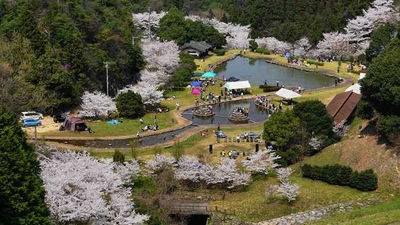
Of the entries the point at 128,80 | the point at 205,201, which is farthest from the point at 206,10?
the point at 205,201

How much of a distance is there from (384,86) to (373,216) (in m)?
10.3

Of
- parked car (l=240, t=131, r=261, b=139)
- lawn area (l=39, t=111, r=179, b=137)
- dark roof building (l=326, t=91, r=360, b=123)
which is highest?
dark roof building (l=326, t=91, r=360, b=123)

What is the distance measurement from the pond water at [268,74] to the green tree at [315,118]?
25352 millimetres

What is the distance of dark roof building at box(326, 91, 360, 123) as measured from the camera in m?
42.0

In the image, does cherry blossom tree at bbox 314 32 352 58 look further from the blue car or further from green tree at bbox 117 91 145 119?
the blue car

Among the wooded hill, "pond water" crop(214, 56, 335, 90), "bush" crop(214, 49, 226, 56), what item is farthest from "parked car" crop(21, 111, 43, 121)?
the wooded hill

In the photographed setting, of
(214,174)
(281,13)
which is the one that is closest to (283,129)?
(214,174)

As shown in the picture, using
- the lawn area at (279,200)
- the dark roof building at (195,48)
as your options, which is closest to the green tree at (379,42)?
the dark roof building at (195,48)

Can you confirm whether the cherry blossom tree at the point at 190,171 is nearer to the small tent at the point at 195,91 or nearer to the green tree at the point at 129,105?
the green tree at the point at 129,105

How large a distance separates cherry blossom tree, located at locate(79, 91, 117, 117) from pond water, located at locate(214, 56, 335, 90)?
2241 cm

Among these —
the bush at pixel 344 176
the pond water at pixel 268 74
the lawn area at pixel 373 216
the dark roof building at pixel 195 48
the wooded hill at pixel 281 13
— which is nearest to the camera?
the lawn area at pixel 373 216

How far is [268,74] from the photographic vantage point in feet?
238

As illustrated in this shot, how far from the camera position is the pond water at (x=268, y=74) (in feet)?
218

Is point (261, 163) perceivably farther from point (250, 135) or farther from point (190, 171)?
point (250, 135)
